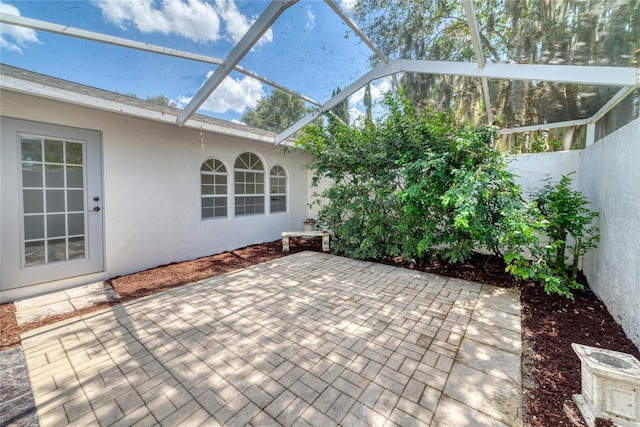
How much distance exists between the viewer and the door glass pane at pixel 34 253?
3838 mm

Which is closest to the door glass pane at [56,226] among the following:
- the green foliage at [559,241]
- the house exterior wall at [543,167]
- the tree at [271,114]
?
the tree at [271,114]

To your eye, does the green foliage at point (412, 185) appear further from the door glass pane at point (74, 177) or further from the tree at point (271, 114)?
the door glass pane at point (74, 177)

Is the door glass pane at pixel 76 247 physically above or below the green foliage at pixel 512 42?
below

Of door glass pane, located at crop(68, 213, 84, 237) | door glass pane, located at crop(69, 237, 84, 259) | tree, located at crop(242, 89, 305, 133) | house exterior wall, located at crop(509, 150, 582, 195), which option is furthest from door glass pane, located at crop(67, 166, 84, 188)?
house exterior wall, located at crop(509, 150, 582, 195)

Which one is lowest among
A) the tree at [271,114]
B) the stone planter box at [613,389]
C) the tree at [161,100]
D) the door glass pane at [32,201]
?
the stone planter box at [613,389]

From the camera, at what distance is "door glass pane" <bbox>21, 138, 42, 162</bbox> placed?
377 centimetres

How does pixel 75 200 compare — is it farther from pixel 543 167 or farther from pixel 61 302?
pixel 543 167

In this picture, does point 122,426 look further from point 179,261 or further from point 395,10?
point 395,10

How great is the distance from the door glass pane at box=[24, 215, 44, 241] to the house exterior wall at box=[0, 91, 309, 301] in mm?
346

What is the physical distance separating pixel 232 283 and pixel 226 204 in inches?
110

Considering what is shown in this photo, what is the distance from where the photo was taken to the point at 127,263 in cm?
489

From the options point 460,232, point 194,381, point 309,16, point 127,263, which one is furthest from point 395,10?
point 127,263

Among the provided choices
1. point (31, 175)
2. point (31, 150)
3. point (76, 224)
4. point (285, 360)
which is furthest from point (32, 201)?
point (285, 360)

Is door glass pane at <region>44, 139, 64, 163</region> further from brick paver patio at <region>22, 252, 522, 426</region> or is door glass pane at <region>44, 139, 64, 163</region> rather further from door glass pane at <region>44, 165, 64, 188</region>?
brick paver patio at <region>22, 252, 522, 426</region>
